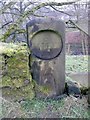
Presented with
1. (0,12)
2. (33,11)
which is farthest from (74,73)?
(0,12)

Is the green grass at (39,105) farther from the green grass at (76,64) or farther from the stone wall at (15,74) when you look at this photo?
the green grass at (76,64)

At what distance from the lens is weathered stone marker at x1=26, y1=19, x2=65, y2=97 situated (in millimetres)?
2977

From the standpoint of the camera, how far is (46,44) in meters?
2.97

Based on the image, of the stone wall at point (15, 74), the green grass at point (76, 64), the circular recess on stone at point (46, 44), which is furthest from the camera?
the green grass at point (76, 64)

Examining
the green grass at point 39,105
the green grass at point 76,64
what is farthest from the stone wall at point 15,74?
the green grass at point 76,64

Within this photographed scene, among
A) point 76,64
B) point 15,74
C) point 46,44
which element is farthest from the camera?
point 76,64

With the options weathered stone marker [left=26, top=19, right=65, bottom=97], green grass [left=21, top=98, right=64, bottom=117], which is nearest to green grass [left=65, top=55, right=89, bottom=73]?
weathered stone marker [left=26, top=19, right=65, bottom=97]

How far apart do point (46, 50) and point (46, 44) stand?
7cm

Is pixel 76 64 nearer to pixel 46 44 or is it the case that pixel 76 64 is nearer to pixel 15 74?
pixel 46 44

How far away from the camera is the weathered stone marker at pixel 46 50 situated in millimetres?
2977

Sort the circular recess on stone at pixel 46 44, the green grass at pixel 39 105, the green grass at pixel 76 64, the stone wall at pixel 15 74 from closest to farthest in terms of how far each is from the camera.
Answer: the green grass at pixel 39 105 → the stone wall at pixel 15 74 → the circular recess on stone at pixel 46 44 → the green grass at pixel 76 64

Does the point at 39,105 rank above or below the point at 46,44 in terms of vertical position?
below

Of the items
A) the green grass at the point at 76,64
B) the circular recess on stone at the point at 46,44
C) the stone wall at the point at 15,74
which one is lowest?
the green grass at the point at 76,64

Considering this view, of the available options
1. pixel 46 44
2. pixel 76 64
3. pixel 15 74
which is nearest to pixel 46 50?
pixel 46 44
